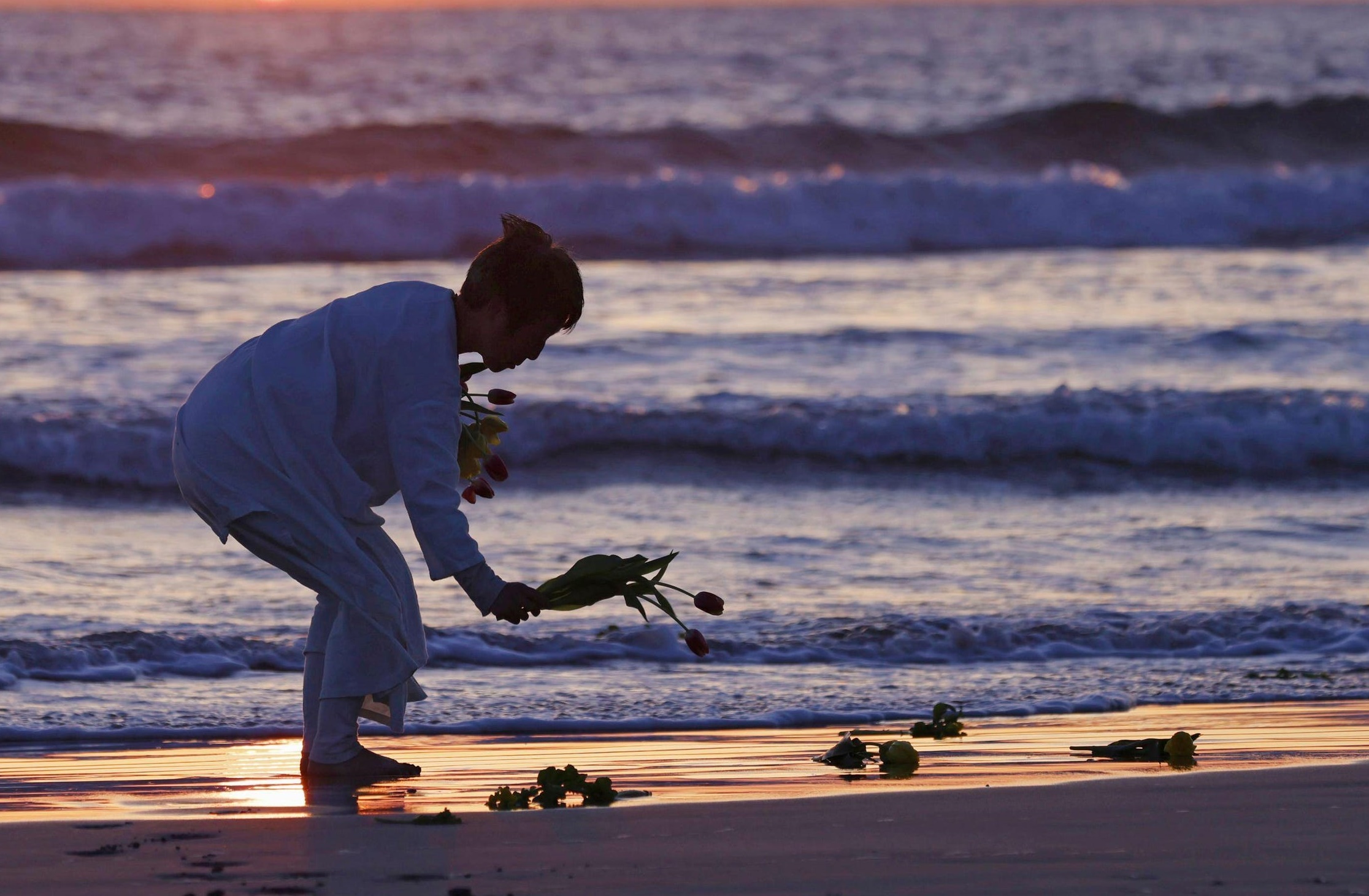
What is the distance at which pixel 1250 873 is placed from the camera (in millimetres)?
3176

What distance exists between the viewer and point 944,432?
9.27m

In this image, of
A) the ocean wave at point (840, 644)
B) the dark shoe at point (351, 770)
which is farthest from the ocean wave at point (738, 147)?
the dark shoe at point (351, 770)

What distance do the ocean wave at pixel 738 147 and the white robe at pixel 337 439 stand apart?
16985 millimetres

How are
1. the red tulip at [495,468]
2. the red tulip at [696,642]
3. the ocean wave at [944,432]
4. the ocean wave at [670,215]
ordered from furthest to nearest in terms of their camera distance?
the ocean wave at [670,215]
the ocean wave at [944,432]
the red tulip at [495,468]
the red tulip at [696,642]

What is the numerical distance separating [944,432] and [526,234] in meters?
6.04

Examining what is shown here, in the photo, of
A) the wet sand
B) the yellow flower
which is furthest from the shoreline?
the yellow flower

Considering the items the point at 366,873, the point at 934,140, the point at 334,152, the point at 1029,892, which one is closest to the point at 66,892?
the point at 366,873

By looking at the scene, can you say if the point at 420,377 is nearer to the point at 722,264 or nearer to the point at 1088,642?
the point at 1088,642

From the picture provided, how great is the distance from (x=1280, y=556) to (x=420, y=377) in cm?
464

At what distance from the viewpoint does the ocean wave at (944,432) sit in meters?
9.06

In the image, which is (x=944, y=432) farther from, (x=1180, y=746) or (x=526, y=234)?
(x=526, y=234)

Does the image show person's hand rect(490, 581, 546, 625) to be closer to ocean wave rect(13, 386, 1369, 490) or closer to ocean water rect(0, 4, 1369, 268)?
ocean wave rect(13, 386, 1369, 490)

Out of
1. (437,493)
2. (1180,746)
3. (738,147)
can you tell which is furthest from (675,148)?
(437,493)

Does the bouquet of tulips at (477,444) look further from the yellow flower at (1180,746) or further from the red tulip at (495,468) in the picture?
the yellow flower at (1180,746)
